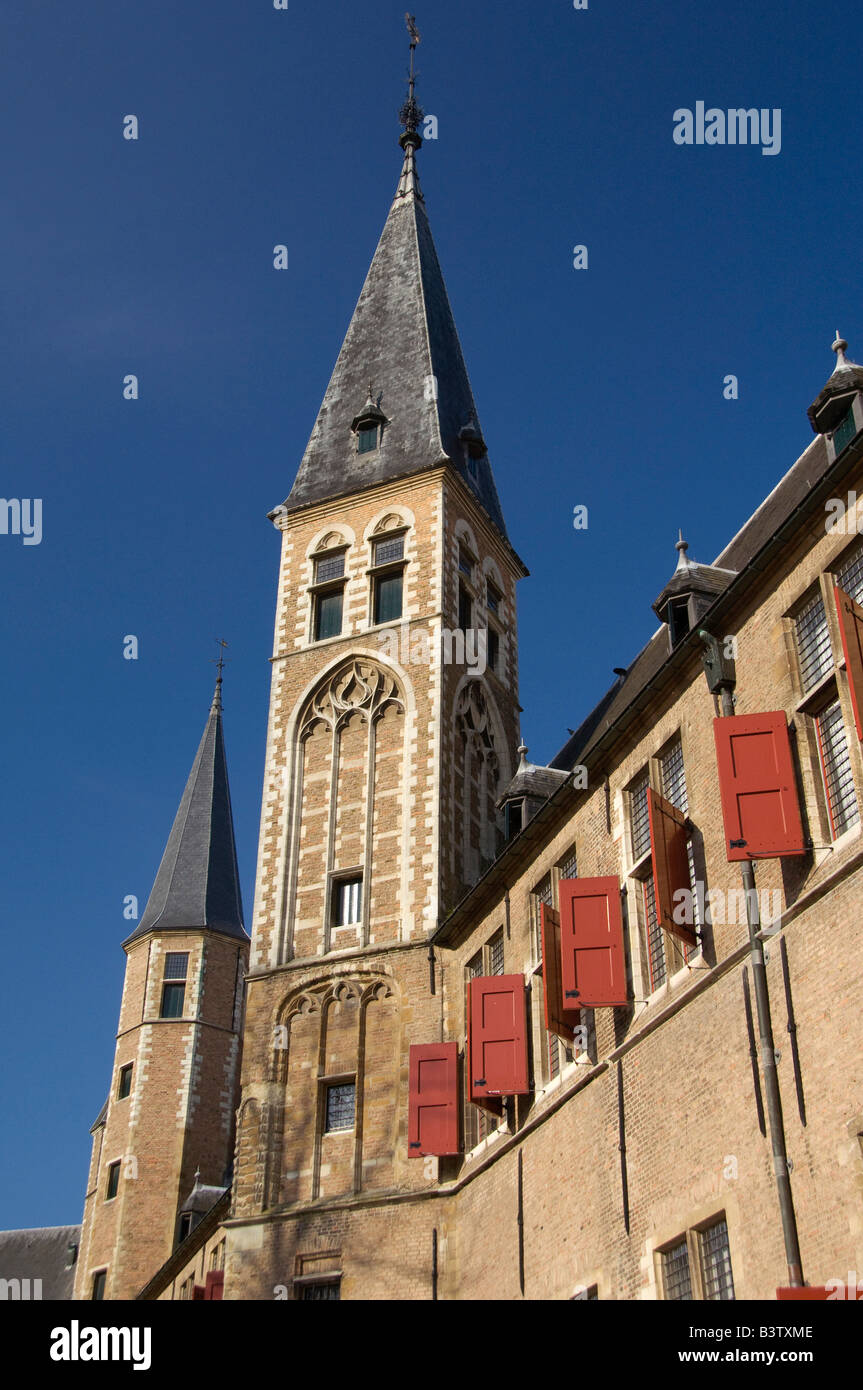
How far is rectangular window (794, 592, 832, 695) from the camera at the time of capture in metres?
15.5

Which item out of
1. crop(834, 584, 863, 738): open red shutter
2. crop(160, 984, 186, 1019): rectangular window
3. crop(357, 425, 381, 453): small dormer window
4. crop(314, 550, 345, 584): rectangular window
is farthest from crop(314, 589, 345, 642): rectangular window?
crop(160, 984, 186, 1019): rectangular window

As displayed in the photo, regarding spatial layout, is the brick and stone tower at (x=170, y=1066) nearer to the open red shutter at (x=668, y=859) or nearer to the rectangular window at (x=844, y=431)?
the open red shutter at (x=668, y=859)

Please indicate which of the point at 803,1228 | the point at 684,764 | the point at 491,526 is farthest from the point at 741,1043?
the point at 491,526

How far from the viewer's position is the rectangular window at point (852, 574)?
1502cm

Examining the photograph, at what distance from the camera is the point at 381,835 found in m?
26.9

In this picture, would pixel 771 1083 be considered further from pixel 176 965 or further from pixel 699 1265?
pixel 176 965

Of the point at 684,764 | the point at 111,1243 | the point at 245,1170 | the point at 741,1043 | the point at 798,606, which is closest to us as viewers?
the point at 741,1043

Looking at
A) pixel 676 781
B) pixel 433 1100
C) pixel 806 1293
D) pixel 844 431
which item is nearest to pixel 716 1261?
pixel 806 1293

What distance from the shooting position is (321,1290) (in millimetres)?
22797

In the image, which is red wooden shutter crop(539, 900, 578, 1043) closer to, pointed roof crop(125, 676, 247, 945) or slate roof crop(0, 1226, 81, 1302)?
pointed roof crop(125, 676, 247, 945)

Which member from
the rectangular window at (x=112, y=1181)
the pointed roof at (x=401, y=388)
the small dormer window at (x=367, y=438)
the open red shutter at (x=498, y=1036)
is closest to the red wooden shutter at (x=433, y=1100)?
the open red shutter at (x=498, y=1036)

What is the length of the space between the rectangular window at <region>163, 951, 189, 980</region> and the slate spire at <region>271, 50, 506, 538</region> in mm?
20155
